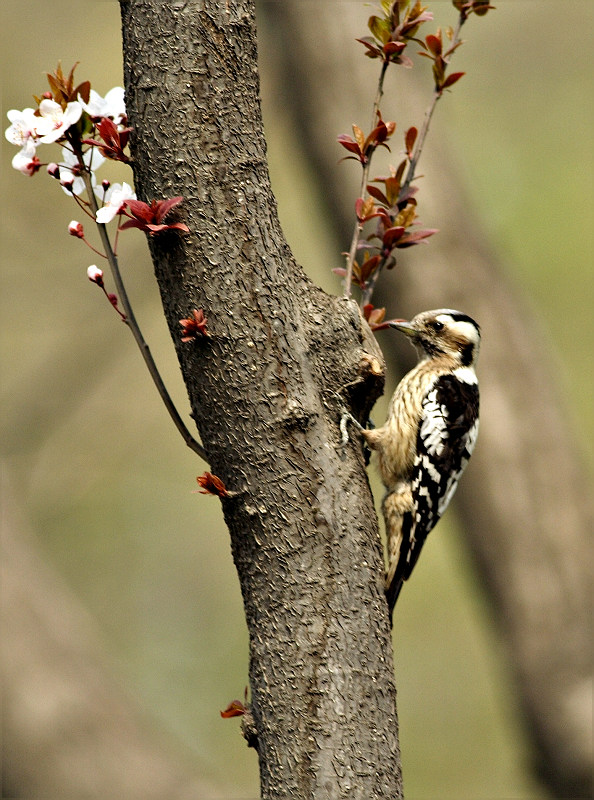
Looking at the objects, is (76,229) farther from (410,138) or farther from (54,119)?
(410,138)

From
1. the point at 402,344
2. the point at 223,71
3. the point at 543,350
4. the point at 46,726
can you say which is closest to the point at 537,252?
the point at 543,350

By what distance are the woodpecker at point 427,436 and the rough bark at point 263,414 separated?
135 cm

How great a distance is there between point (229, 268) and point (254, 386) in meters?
0.25

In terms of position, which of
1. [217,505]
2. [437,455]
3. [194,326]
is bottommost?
[194,326]

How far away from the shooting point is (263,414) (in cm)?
181

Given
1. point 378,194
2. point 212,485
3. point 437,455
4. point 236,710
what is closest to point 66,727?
point 437,455

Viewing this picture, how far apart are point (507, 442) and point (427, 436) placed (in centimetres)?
195

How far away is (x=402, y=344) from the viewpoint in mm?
5285

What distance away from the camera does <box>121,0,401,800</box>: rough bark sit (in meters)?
1.77

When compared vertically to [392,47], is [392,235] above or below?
below

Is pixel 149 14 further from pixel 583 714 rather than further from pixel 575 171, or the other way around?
pixel 575 171

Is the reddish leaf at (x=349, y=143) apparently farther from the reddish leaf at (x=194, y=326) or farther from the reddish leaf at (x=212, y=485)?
the reddish leaf at (x=212, y=485)

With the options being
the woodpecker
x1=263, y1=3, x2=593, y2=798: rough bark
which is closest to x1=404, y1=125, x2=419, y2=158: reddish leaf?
the woodpecker

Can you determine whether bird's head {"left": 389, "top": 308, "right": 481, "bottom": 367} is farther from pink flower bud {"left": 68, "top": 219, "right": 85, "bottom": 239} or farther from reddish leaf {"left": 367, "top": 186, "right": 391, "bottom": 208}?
pink flower bud {"left": 68, "top": 219, "right": 85, "bottom": 239}
